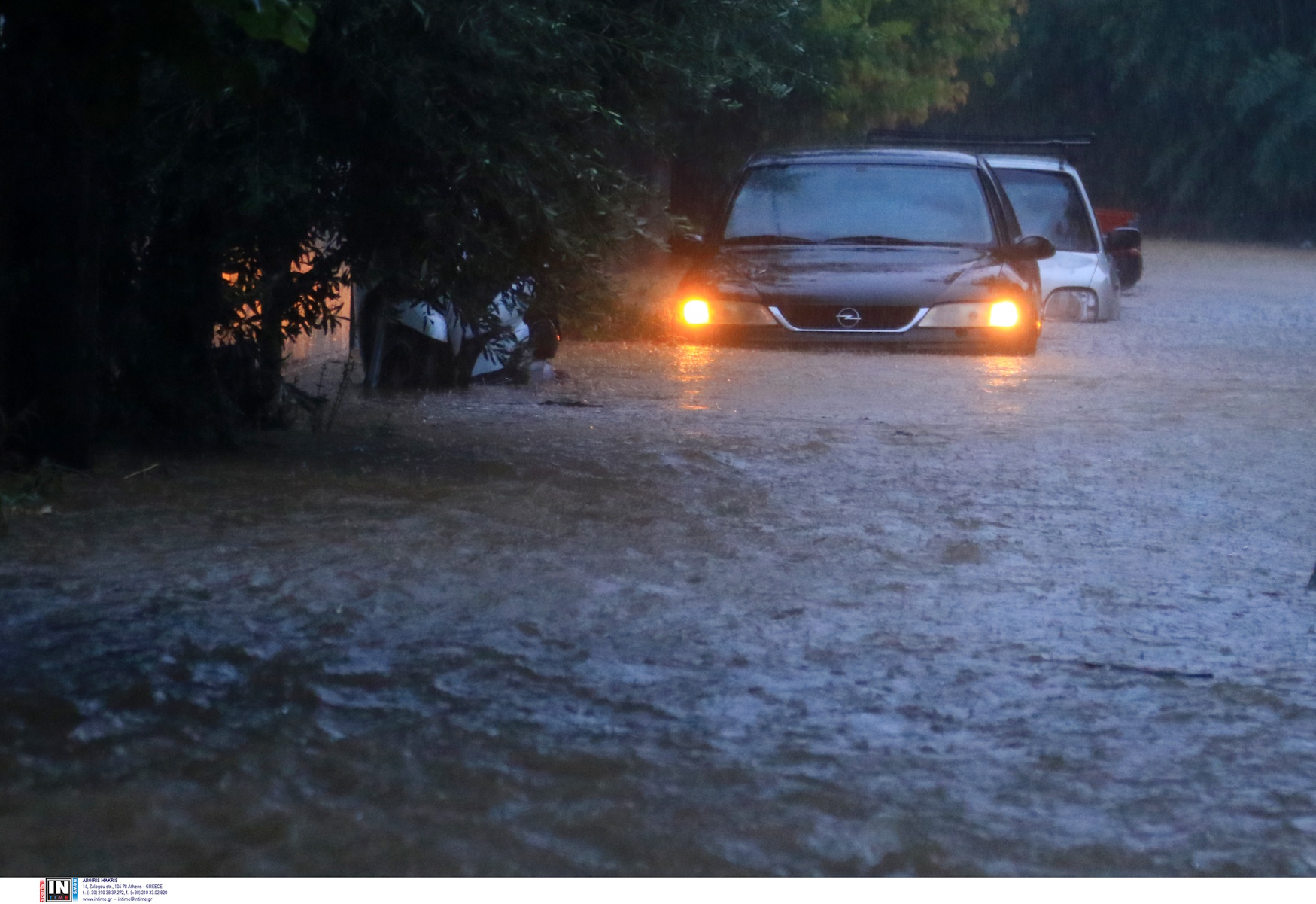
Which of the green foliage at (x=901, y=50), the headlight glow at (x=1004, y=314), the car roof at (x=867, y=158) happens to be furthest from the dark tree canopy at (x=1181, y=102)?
the headlight glow at (x=1004, y=314)

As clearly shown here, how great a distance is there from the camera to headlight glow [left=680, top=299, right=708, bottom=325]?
12.0 meters

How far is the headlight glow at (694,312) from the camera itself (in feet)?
39.4

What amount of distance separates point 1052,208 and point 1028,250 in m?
4.54

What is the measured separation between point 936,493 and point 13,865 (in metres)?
4.43

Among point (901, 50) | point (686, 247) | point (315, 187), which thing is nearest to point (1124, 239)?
point (686, 247)

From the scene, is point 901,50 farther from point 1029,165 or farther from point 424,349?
point 424,349

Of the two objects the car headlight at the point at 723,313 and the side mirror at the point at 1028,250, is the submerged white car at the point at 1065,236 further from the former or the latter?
the car headlight at the point at 723,313

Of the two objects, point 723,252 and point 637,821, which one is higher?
point 723,252

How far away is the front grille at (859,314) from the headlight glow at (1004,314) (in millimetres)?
542

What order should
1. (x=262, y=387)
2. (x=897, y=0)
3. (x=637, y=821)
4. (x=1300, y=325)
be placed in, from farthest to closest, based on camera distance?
(x=897, y=0)
(x=1300, y=325)
(x=262, y=387)
(x=637, y=821)

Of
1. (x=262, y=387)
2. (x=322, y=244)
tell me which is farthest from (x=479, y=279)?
(x=262, y=387)

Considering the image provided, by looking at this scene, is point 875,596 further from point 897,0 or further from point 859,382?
point 897,0

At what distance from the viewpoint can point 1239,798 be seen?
3492mm

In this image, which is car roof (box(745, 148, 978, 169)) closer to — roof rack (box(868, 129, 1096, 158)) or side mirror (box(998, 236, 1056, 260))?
side mirror (box(998, 236, 1056, 260))
